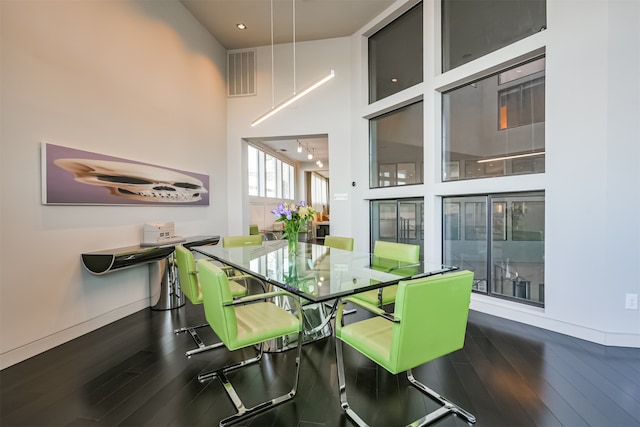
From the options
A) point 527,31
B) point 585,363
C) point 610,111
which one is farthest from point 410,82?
point 585,363

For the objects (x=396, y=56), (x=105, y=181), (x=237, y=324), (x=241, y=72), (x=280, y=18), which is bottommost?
(x=237, y=324)

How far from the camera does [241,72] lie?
5.65m

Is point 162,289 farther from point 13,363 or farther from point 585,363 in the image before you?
point 585,363

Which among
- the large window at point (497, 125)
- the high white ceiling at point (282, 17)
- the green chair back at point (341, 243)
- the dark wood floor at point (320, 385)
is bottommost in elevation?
the dark wood floor at point (320, 385)

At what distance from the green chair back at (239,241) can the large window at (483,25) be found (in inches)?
138

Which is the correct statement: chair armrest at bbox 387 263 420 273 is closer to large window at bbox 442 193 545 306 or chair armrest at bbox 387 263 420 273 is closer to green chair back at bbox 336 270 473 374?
green chair back at bbox 336 270 473 374

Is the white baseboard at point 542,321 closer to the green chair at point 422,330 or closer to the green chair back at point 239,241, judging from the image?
the green chair at point 422,330

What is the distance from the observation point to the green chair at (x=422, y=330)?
1.46 meters

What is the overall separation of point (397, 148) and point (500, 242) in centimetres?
209

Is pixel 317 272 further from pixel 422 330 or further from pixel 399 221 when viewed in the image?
pixel 399 221

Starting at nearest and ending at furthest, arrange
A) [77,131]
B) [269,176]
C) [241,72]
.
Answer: [77,131] → [241,72] → [269,176]

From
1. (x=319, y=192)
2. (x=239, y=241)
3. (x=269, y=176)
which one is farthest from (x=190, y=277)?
(x=319, y=192)

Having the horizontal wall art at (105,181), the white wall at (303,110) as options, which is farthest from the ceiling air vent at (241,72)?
the horizontal wall art at (105,181)

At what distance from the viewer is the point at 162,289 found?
3.67 meters
